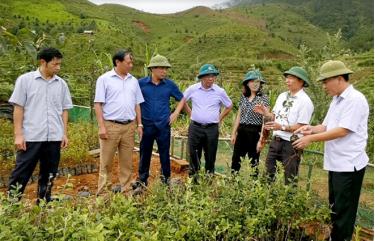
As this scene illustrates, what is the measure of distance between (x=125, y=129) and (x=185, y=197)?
1.72m

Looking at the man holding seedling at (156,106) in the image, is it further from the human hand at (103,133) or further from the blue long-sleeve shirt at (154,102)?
the human hand at (103,133)

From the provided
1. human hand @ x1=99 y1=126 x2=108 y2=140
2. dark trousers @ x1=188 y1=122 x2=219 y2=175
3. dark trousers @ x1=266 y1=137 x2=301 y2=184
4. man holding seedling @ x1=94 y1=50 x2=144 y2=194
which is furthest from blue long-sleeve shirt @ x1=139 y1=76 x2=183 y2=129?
Answer: dark trousers @ x1=266 y1=137 x2=301 y2=184

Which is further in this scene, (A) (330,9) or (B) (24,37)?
(A) (330,9)

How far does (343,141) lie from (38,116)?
2.50 metres

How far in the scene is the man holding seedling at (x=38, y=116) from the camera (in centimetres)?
360

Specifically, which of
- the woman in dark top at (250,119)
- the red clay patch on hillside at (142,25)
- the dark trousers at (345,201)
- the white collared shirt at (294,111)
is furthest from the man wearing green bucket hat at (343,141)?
the red clay patch on hillside at (142,25)

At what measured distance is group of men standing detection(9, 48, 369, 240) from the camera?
3113mm

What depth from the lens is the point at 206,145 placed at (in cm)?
471

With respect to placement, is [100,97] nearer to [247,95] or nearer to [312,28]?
[247,95]

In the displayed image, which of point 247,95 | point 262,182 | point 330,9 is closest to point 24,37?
point 262,182

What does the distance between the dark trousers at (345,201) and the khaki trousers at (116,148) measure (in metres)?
2.11

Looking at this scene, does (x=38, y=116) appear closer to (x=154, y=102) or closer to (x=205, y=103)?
(x=154, y=102)

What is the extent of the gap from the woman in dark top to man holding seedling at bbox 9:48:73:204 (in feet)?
6.03

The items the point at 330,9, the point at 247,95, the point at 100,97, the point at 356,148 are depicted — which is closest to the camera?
the point at 356,148
